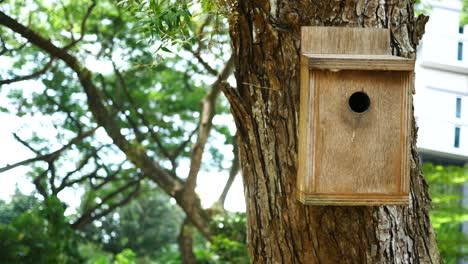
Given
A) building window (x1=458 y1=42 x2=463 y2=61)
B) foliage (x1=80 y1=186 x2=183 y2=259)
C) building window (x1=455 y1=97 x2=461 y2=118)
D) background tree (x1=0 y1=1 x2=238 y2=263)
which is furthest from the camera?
foliage (x1=80 y1=186 x2=183 y2=259)

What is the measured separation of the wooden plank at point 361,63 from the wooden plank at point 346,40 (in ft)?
0.46

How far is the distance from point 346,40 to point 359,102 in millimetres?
194

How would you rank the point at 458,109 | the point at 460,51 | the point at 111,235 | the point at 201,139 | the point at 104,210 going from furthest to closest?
1. the point at 111,235
2. the point at 104,210
3. the point at 201,139
4. the point at 460,51
5. the point at 458,109

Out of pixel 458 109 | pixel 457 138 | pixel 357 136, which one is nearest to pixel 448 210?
pixel 457 138

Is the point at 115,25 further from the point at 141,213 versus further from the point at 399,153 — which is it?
the point at 399,153

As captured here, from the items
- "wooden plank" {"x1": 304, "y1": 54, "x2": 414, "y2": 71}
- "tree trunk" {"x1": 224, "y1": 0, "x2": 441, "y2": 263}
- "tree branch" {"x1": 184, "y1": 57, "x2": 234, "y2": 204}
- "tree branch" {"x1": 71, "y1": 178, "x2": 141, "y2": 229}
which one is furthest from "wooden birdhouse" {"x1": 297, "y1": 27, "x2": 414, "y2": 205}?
"tree branch" {"x1": 71, "y1": 178, "x2": 141, "y2": 229}

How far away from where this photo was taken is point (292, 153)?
238cm

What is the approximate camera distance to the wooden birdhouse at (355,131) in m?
2.20

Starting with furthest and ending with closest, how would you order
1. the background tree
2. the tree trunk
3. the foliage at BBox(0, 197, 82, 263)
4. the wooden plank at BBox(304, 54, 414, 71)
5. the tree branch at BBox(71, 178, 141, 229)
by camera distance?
the tree branch at BBox(71, 178, 141, 229) → the background tree → the foliage at BBox(0, 197, 82, 263) → the tree trunk → the wooden plank at BBox(304, 54, 414, 71)

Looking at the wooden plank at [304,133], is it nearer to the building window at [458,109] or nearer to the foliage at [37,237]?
the building window at [458,109]

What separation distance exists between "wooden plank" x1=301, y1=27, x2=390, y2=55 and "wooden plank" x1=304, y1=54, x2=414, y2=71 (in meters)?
0.14

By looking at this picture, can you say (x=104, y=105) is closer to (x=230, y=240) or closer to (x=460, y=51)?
(x=230, y=240)

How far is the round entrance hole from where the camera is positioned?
225 cm

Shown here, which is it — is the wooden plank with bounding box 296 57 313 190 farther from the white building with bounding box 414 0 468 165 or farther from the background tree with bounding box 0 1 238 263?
the background tree with bounding box 0 1 238 263
